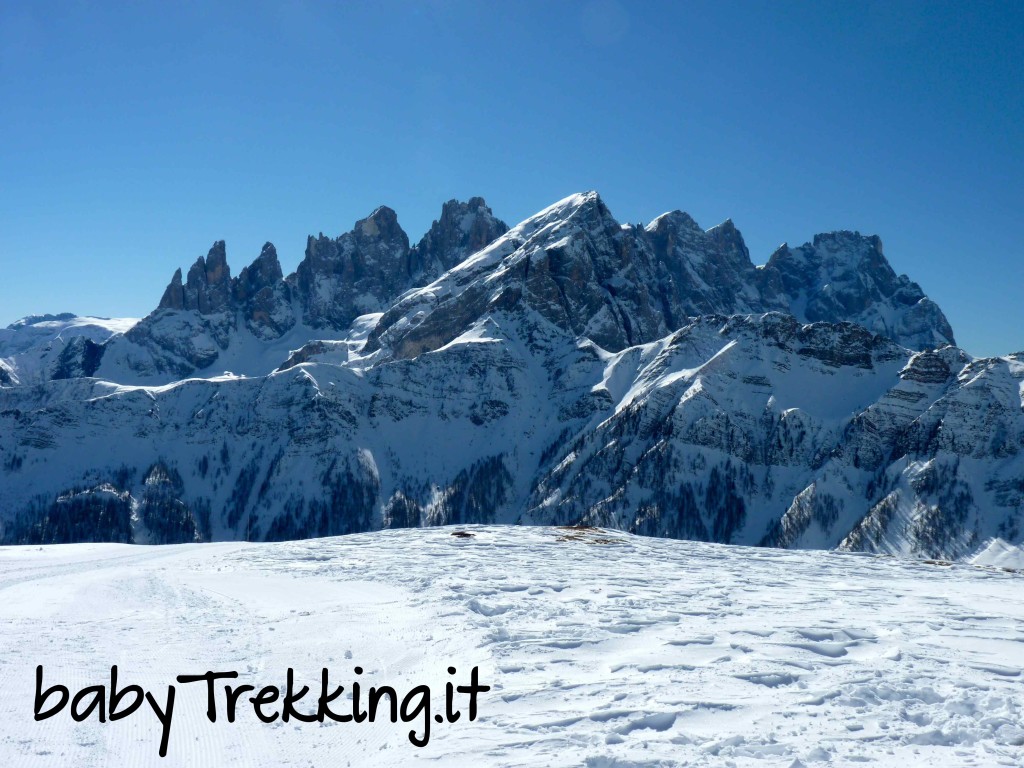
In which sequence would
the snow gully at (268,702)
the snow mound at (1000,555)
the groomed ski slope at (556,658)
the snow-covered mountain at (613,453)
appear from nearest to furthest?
the groomed ski slope at (556,658) → the snow gully at (268,702) → the snow mound at (1000,555) → the snow-covered mountain at (613,453)

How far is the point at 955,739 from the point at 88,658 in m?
15.1

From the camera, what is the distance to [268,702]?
42.8ft

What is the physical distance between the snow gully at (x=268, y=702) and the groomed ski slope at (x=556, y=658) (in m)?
0.19

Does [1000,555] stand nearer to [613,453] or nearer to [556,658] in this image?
→ [613,453]

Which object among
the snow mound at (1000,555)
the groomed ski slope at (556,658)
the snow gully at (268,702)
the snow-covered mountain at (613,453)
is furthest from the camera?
the snow-covered mountain at (613,453)

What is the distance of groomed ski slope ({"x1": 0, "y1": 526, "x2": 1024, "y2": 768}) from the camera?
36.4ft

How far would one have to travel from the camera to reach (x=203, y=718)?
40.6ft

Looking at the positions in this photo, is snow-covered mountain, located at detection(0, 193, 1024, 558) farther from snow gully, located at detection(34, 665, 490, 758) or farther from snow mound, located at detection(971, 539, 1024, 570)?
snow gully, located at detection(34, 665, 490, 758)

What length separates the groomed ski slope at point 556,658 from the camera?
11.1 meters

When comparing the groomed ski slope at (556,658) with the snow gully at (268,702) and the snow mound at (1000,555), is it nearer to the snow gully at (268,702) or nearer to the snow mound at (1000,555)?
the snow gully at (268,702)

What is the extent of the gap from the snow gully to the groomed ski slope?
0.63 feet

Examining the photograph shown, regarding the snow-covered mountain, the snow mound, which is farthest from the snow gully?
the snow-covered mountain

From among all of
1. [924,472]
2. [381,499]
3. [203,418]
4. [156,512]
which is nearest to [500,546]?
[924,472]

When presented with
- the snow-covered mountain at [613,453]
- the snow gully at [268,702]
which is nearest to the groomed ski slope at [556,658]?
the snow gully at [268,702]
